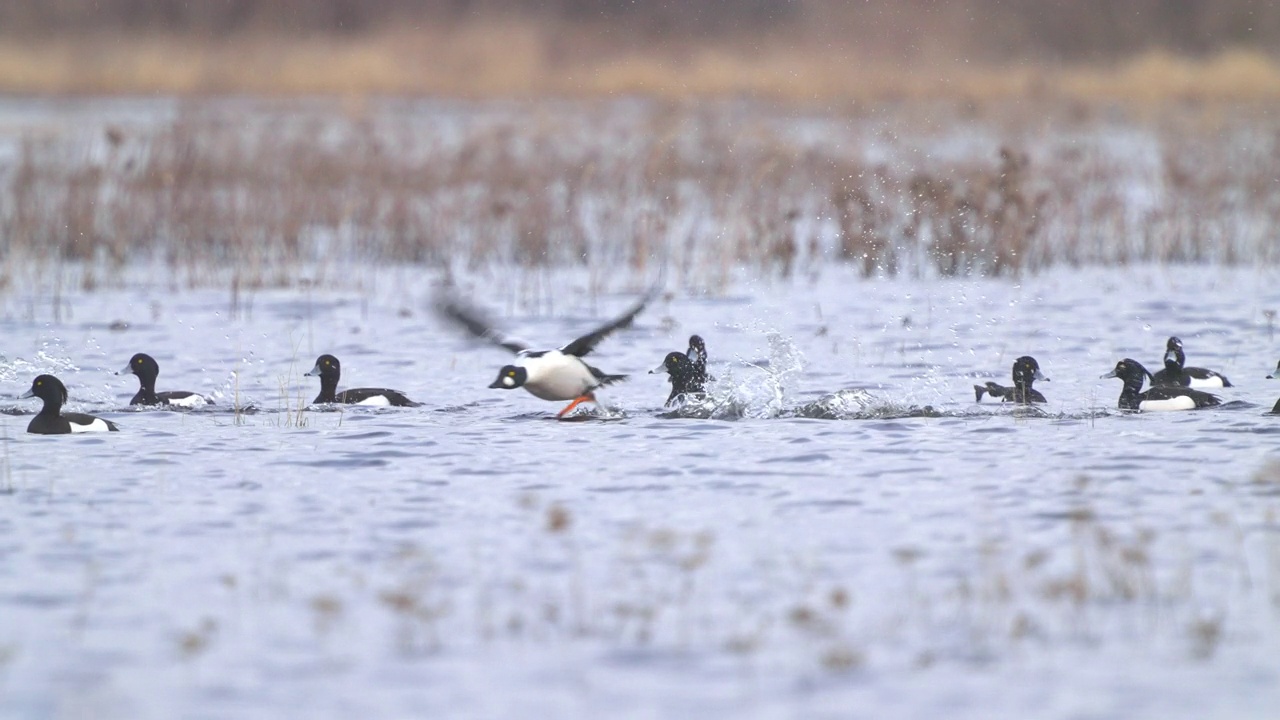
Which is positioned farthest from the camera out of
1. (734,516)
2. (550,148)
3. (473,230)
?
(550,148)

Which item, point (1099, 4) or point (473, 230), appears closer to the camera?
point (473, 230)

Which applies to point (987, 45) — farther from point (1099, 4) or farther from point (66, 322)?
point (66, 322)

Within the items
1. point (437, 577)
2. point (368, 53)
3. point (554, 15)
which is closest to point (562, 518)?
point (437, 577)

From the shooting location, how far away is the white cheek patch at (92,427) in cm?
1015

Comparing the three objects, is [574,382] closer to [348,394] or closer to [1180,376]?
[348,394]

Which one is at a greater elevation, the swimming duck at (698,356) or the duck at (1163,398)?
the swimming duck at (698,356)

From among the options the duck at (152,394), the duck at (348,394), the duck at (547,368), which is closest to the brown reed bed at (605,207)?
the duck at (152,394)

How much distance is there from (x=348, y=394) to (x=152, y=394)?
1.31m

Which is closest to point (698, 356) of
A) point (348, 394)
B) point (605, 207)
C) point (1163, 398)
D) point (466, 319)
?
point (466, 319)

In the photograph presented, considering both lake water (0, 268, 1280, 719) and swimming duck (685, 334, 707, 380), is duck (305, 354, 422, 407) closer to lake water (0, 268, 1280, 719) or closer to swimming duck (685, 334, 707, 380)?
lake water (0, 268, 1280, 719)

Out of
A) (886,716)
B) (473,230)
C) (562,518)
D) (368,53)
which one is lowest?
(886,716)

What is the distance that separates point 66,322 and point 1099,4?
83.8 feet

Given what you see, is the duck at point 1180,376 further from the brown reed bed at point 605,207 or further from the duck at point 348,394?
the brown reed bed at point 605,207

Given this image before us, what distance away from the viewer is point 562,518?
634 cm
